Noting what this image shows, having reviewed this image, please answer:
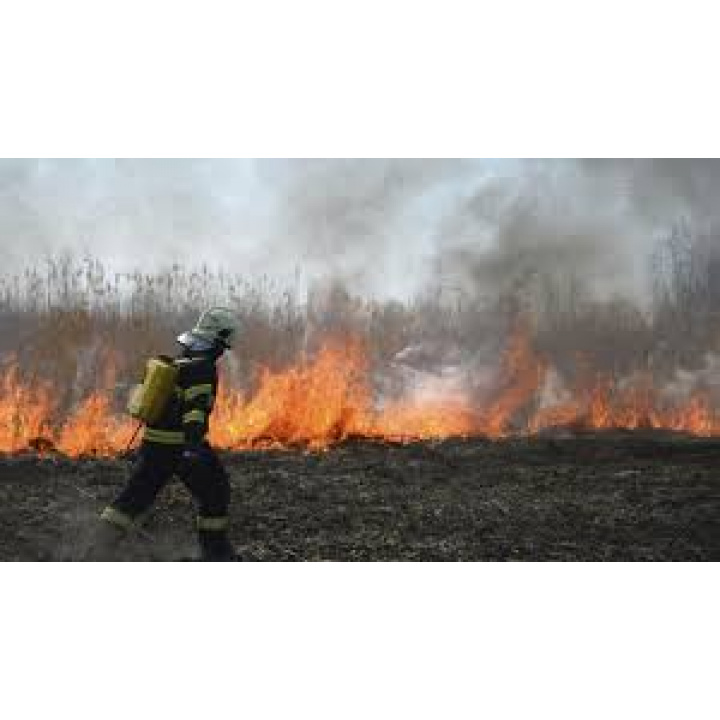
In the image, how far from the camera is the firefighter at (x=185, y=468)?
316 inches

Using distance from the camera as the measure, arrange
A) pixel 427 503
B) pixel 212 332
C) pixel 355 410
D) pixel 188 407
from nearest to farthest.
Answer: pixel 188 407 → pixel 212 332 → pixel 427 503 → pixel 355 410

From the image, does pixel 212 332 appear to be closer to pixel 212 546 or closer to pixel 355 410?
pixel 355 410

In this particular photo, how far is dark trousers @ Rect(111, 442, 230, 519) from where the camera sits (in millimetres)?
8070

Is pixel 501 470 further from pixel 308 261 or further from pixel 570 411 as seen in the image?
pixel 308 261

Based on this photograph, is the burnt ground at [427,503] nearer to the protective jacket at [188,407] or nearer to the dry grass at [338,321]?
the protective jacket at [188,407]

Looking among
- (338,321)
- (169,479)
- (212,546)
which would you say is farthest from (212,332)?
(212,546)

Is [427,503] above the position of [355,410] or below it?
below

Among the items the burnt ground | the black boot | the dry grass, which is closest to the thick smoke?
the dry grass

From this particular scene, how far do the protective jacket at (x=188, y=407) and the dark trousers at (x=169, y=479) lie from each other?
0.08 m

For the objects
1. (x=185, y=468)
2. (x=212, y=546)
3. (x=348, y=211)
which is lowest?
(x=212, y=546)

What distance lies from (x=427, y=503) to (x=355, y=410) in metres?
0.87

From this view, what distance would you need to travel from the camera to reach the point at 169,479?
26.8 ft

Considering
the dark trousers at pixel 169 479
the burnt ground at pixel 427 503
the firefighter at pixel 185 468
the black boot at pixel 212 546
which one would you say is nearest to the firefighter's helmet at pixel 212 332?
the firefighter at pixel 185 468

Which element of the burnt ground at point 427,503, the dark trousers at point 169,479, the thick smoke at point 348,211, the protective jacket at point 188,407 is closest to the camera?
the protective jacket at point 188,407
